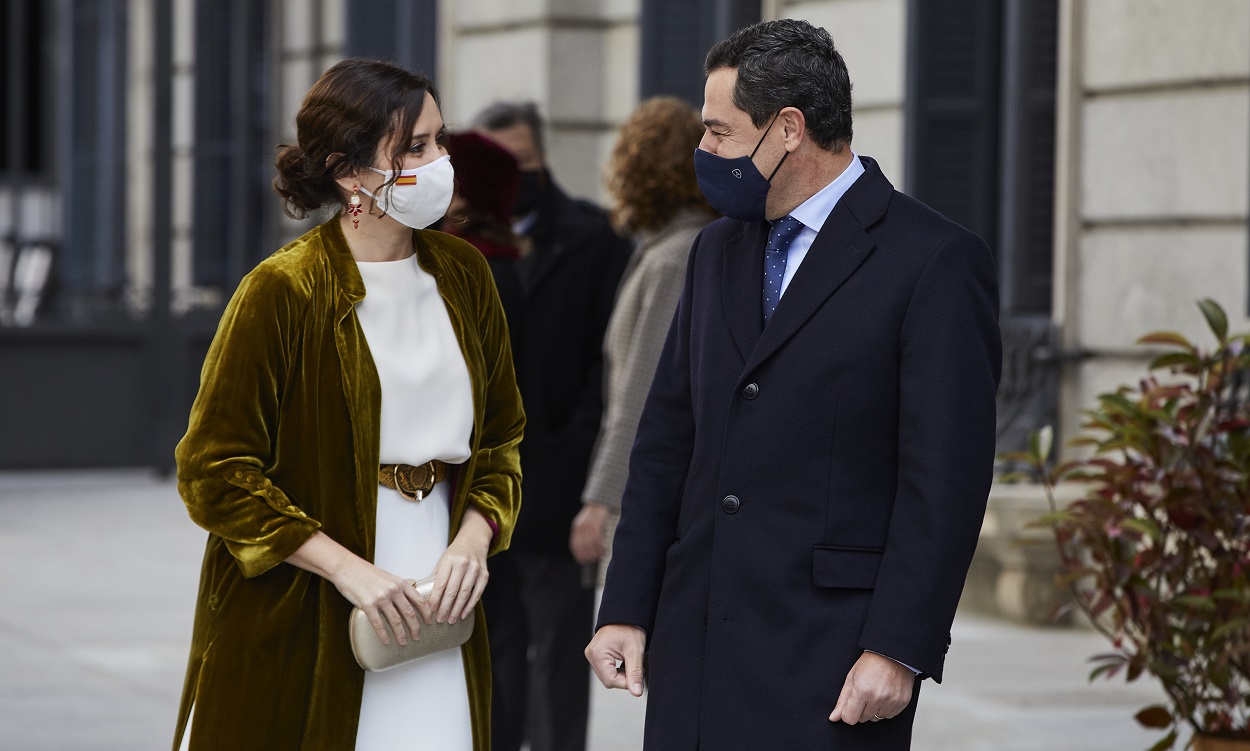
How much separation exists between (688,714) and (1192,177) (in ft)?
18.7

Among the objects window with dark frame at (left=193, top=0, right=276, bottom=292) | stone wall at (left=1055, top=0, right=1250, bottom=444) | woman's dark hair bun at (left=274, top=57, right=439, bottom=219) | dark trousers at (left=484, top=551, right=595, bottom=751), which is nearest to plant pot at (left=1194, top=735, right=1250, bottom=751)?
dark trousers at (left=484, top=551, right=595, bottom=751)

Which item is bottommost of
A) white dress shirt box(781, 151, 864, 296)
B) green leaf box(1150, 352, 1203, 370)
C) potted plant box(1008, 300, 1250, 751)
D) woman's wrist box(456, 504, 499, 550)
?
potted plant box(1008, 300, 1250, 751)

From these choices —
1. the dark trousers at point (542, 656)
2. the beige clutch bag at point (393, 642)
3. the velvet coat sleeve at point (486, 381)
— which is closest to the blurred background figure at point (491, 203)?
the dark trousers at point (542, 656)

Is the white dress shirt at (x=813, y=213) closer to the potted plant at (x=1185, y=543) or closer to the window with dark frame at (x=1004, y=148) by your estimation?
the potted plant at (x=1185, y=543)

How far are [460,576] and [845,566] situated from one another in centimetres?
71

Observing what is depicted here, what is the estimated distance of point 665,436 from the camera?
3.19 meters

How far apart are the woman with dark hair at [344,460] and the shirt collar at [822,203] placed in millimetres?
645

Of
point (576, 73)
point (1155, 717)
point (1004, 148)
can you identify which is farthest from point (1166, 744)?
point (576, 73)

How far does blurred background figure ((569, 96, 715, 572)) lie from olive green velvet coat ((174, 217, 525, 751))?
5.85ft

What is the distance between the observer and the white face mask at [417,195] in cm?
324

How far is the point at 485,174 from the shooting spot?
4.75m

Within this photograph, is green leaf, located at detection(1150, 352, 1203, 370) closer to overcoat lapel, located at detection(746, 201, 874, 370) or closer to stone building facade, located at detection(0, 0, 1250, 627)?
overcoat lapel, located at detection(746, 201, 874, 370)

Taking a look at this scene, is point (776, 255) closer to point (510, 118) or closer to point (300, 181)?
point (300, 181)

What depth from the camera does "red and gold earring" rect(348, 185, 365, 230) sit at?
3.27 meters
